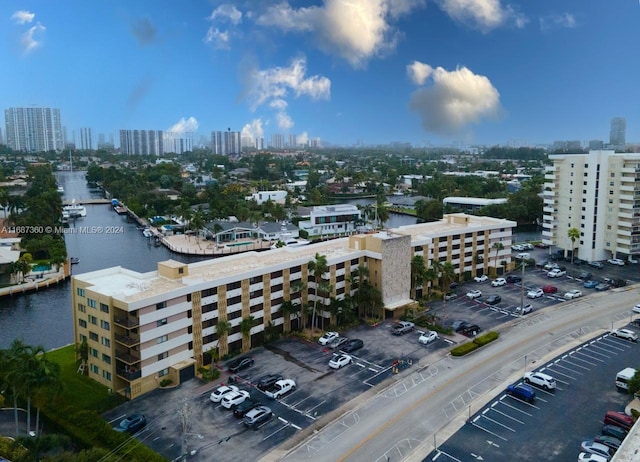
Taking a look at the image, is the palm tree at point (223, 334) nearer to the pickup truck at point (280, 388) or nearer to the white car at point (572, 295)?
the pickup truck at point (280, 388)

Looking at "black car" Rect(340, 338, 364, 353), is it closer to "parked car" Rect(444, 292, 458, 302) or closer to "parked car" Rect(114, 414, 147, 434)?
"parked car" Rect(444, 292, 458, 302)

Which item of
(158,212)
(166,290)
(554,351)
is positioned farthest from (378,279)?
(158,212)

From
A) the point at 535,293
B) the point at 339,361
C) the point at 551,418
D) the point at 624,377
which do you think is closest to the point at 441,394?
the point at 551,418

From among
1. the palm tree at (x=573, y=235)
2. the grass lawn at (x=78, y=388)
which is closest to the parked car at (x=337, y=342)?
the grass lawn at (x=78, y=388)

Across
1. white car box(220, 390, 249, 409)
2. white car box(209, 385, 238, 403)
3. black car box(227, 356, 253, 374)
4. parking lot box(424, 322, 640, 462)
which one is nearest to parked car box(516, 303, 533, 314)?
parking lot box(424, 322, 640, 462)

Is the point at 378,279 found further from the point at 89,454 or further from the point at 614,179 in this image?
the point at 614,179

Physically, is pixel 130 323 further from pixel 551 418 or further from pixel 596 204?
pixel 596 204
